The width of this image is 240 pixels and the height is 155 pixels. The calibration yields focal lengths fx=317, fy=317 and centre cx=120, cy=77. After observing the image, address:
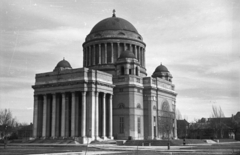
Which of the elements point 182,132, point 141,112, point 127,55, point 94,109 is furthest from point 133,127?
point 182,132

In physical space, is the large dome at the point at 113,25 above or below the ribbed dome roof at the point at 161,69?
above

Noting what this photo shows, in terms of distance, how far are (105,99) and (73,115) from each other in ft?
29.1

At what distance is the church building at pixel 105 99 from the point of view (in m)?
68.2

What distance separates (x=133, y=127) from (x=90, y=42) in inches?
1130

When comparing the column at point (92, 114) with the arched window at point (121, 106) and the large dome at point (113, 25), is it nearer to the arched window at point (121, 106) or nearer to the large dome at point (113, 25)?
the arched window at point (121, 106)

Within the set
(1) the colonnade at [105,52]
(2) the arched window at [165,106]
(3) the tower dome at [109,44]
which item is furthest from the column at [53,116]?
(2) the arched window at [165,106]

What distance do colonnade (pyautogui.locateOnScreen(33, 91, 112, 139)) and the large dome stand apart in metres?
23.2

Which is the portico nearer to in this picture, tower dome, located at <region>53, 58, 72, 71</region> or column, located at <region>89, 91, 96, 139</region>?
column, located at <region>89, 91, 96, 139</region>

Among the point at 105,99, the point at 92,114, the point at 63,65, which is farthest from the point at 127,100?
the point at 63,65

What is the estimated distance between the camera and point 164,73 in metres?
91.0

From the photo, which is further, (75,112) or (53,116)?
(53,116)

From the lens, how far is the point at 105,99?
2881 inches

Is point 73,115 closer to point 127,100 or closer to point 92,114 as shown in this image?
point 92,114

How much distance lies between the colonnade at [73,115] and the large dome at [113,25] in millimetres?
23213
